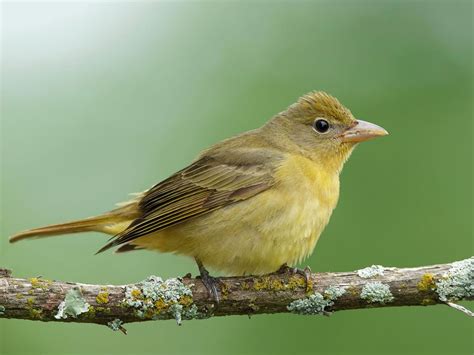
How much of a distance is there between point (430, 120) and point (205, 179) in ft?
6.26

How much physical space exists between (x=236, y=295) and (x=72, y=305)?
105 cm

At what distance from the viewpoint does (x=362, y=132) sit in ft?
19.2

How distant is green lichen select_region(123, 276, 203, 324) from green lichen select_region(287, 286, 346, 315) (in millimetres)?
626

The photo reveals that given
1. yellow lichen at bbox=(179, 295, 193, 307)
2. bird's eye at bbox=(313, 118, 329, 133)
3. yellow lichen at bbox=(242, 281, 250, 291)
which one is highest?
bird's eye at bbox=(313, 118, 329, 133)

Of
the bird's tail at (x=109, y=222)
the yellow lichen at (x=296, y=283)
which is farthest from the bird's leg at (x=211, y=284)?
the bird's tail at (x=109, y=222)

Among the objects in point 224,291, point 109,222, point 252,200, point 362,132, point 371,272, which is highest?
point 362,132

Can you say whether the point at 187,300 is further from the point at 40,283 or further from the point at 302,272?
the point at 40,283

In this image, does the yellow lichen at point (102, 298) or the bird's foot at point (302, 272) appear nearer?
the yellow lichen at point (102, 298)

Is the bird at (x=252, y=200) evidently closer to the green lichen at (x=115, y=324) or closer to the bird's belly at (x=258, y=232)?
the bird's belly at (x=258, y=232)

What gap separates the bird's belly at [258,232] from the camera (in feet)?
16.7

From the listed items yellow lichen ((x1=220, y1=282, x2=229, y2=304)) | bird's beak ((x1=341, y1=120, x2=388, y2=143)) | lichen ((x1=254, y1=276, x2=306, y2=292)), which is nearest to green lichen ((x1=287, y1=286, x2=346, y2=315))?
lichen ((x1=254, y1=276, x2=306, y2=292))

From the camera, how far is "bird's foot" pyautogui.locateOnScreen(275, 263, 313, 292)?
15.4 ft

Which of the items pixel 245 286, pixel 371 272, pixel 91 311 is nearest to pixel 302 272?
pixel 245 286

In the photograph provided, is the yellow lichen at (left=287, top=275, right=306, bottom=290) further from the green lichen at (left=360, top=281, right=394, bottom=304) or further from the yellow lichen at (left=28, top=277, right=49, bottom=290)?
the yellow lichen at (left=28, top=277, right=49, bottom=290)
